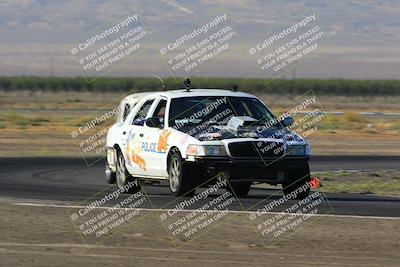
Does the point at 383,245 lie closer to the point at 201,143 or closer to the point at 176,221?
the point at 176,221

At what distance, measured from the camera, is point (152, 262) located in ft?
36.9

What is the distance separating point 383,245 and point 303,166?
4.64 meters

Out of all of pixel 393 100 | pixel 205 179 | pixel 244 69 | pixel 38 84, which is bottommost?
pixel 244 69

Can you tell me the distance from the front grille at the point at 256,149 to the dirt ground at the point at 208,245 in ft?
7.27

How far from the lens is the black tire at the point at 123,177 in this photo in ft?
64.2

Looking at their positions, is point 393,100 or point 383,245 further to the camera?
point 393,100

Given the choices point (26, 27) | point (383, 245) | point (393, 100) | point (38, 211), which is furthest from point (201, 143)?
point (26, 27)

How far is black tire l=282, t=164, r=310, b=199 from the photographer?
1762 cm

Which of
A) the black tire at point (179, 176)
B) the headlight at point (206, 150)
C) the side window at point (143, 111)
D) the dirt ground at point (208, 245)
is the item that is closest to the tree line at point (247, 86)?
the side window at point (143, 111)

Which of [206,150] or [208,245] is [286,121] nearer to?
[206,150]

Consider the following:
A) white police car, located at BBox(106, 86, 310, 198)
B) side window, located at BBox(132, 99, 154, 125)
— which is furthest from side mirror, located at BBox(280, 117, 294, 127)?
side window, located at BBox(132, 99, 154, 125)

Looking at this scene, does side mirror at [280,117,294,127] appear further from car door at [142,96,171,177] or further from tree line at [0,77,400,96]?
tree line at [0,77,400,96]

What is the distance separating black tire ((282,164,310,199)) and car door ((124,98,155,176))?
2341 millimetres

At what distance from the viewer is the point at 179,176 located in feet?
57.0
